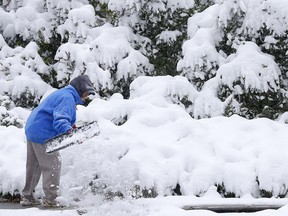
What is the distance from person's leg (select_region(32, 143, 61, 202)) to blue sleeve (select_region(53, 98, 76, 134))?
0.41 metres

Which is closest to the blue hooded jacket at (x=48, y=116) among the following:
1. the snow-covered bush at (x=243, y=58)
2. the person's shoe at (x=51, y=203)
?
the person's shoe at (x=51, y=203)

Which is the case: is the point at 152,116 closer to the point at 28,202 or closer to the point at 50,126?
the point at 50,126

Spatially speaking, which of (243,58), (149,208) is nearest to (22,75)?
(243,58)

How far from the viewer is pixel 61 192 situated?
213 inches

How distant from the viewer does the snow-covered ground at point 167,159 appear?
527cm

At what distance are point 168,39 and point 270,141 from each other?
4572mm

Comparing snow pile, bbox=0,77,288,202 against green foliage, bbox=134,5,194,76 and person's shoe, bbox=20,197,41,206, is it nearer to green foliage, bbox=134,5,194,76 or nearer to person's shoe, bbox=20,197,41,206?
person's shoe, bbox=20,197,41,206

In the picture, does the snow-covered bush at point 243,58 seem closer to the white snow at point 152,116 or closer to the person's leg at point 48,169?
the white snow at point 152,116

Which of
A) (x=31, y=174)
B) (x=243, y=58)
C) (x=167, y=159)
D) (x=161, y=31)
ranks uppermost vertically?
(x=161, y=31)

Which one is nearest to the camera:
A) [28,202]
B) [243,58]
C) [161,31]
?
[28,202]

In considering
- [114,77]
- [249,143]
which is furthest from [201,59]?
[249,143]

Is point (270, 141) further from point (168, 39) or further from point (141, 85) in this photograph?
point (168, 39)

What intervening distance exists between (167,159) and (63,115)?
158cm

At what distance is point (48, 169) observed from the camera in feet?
16.4
